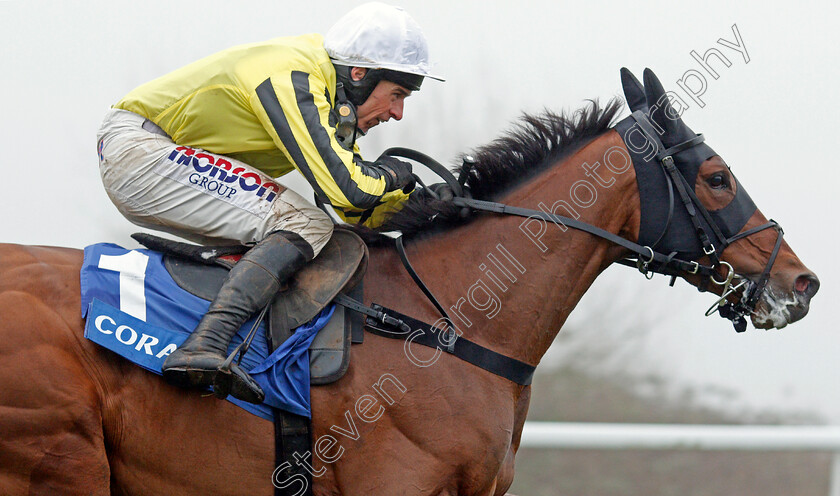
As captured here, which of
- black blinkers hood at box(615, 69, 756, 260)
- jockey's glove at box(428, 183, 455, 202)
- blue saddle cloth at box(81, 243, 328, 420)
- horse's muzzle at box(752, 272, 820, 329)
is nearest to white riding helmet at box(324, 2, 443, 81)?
jockey's glove at box(428, 183, 455, 202)

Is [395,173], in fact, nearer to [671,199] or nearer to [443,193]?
[443,193]

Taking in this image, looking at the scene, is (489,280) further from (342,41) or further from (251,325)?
(342,41)

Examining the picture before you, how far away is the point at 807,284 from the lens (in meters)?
2.80

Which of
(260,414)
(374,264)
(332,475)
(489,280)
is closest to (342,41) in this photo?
(374,264)

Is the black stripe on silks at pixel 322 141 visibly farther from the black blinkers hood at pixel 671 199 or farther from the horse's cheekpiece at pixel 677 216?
the black blinkers hood at pixel 671 199

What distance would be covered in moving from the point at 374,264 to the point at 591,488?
4398 millimetres

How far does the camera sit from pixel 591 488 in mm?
6430

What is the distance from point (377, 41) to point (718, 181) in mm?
1366

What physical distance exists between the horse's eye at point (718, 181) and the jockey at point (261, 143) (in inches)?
44.1

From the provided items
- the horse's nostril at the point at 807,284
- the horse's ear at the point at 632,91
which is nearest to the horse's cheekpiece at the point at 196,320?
the horse's ear at the point at 632,91

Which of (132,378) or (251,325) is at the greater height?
(251,325)

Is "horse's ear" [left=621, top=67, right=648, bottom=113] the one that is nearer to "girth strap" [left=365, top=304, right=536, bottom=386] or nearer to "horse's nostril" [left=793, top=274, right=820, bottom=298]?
"horse's nostril" [left=793, top=274, right=820, bottom=298]

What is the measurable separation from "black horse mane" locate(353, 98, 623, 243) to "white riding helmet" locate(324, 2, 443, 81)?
0.45 m

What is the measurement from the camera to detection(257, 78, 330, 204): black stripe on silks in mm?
2611
